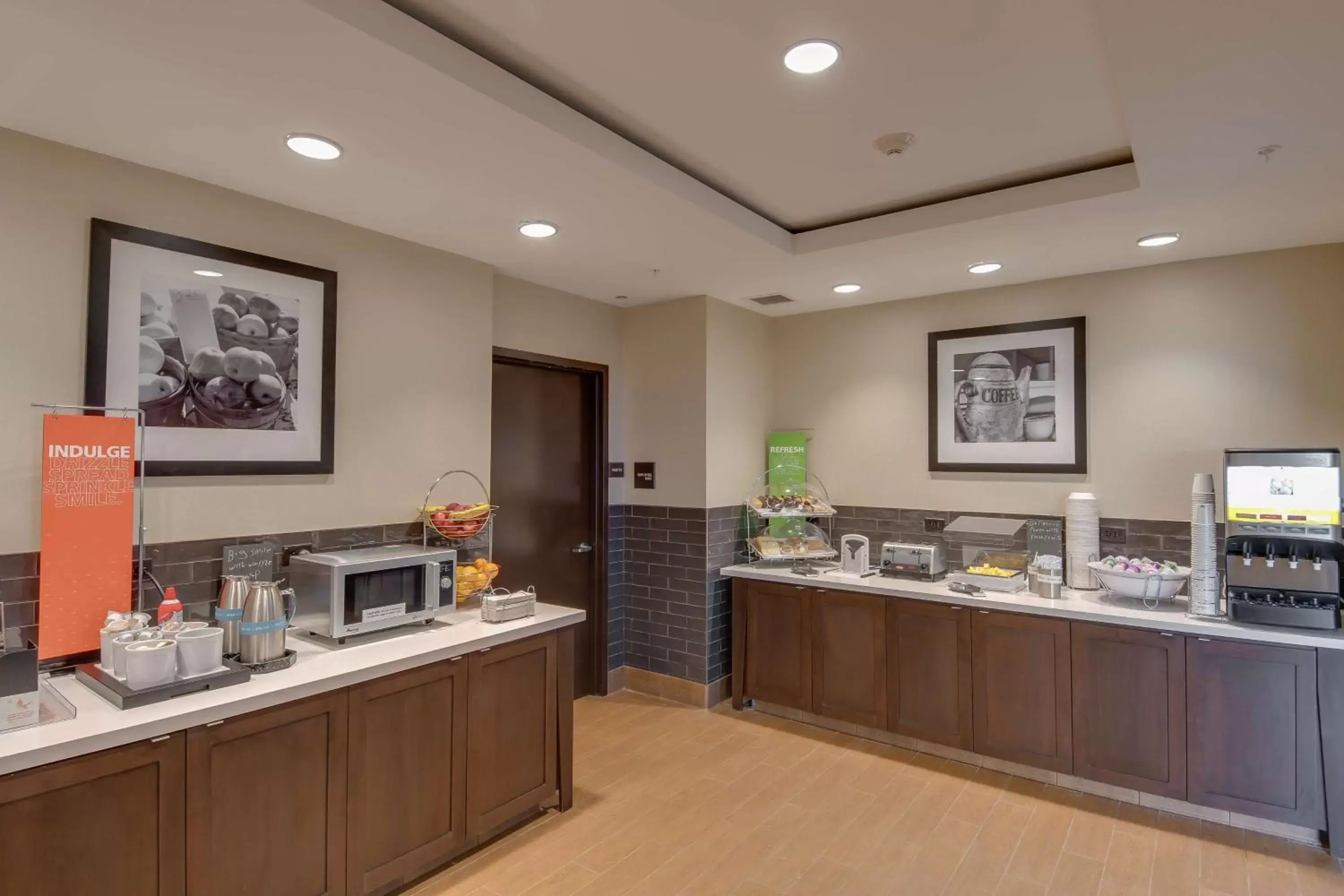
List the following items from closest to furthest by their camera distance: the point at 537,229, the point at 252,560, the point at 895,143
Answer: the point at 895,143 → the point at 252,560 → the point at 537,229

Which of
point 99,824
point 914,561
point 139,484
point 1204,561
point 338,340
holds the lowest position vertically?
point 99,824

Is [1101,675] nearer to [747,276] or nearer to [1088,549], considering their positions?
[1088,549]

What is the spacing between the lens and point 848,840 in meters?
2.83

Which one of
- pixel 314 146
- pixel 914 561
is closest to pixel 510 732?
Answer: pixel 314 146

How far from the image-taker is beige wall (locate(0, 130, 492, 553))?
2184 mm

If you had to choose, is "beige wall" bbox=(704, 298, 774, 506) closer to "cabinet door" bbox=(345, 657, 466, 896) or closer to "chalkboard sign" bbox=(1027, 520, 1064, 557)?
"chalkboard sign" bbox=(1027, 520, 1064, 557)

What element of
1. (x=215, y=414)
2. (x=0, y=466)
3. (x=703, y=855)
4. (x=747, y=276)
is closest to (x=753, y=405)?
(x=747, y=276)

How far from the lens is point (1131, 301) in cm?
370

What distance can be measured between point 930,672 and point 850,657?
421 millimetres

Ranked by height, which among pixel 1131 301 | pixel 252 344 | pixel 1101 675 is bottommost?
pixel 1101 675

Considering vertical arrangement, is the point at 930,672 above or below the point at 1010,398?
below

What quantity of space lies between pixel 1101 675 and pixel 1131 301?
1.93 m

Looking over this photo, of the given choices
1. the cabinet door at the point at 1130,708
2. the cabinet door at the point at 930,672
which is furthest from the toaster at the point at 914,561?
the cabinet door at the point at 1130,708

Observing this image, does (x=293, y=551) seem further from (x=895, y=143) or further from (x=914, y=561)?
(x=914, y=561)
